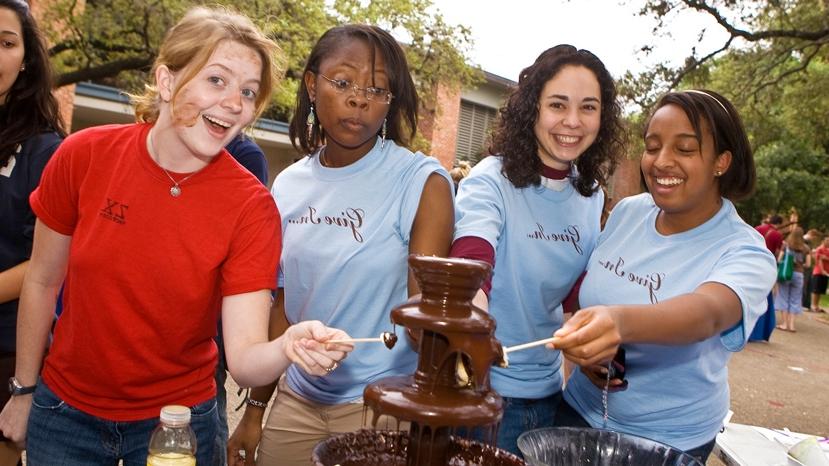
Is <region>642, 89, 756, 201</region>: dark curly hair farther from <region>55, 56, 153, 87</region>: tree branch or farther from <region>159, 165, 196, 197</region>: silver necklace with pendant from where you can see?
<region>55, 56, 153, 87</region>: tree branch

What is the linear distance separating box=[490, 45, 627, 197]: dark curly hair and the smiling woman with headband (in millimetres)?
207

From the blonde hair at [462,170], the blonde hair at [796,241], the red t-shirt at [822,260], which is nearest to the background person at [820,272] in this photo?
the red t-shirt at [822,260]

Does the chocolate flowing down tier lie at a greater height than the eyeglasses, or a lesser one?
lesser

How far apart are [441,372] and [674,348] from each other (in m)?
1.30

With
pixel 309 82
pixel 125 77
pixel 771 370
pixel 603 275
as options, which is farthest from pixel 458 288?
pixel 125 77

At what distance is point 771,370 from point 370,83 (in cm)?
1068

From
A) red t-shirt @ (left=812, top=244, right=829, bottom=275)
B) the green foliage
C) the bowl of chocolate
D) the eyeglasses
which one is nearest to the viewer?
the bowl of chocolate

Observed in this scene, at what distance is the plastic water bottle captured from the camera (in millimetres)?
1758

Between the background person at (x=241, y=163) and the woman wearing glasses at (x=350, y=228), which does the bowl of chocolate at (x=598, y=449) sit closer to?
the woman wearing glasses at (x=350, y=228)

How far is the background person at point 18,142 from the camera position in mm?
2693

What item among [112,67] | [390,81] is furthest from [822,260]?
[390,81]

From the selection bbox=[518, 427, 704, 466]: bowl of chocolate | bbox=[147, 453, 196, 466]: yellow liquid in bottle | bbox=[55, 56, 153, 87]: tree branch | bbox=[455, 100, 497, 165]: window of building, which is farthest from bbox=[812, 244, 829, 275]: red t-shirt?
bbox=[147, 453, 196, 466]: yellow liquid in bottle

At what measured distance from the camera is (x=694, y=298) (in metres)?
2.19

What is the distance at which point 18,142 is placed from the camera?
279 cm
